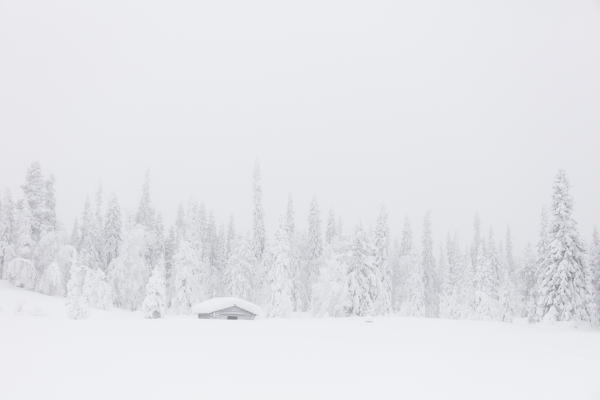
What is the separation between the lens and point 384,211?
73.2 m

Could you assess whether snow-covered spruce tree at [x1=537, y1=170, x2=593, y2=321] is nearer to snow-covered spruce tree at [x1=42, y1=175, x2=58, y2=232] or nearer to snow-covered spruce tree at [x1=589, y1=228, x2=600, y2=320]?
snow-covered spruce tree at [x1=589, y1=228, x2=600, y2=320]

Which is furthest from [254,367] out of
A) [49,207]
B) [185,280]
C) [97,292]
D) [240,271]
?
[49,207]

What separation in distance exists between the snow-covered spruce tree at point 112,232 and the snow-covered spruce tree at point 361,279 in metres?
39.5

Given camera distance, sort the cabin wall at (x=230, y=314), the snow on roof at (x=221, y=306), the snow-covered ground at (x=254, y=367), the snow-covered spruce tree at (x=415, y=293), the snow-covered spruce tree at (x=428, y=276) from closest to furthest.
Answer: the snow-covered ground at (x=254, y=367), the snow on roof at (x=221, y=306), the cabin wall at (x=230, y=314), the snow-covered spruce tree at (x=415, y=293), the snow-covered spruce tree at (x=428, y=276)

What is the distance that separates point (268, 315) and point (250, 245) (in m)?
18.6

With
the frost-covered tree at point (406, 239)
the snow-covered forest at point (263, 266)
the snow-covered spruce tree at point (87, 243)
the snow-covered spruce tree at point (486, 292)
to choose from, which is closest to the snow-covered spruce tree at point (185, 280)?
the snow-covered forest at point (263, 266)

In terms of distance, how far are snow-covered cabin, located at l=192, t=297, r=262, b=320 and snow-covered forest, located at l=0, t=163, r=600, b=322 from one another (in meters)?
6.76

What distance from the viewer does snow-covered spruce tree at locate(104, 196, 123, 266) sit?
73812 mm

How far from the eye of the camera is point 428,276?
89.7 metres

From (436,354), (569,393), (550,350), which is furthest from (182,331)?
(550,350)

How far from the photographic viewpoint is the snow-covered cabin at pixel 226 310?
49156mm

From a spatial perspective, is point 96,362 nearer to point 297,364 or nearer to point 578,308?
point 297,364

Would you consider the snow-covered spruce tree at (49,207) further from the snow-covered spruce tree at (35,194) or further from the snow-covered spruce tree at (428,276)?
the snow-covered spruce tree at (428,276)

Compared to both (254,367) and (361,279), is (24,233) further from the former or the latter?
(254,367)
